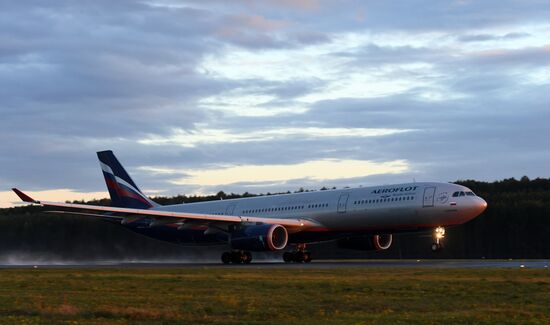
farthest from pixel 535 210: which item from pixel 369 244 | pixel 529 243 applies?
pixel 369 244

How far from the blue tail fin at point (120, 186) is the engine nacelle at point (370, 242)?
18.7m

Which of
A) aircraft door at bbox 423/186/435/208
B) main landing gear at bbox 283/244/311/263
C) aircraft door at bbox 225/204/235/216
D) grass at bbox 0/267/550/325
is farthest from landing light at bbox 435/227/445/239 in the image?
aircraft door at bbox 225/204/235/216

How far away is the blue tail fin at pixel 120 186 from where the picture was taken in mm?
66875

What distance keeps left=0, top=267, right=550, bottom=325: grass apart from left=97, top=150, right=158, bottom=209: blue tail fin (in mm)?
31659

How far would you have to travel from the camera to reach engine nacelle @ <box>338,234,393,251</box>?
53.4 m

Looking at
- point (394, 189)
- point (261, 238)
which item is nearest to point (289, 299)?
point (261, 238)

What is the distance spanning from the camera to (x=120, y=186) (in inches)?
2643

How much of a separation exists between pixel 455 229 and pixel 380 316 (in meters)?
59.1

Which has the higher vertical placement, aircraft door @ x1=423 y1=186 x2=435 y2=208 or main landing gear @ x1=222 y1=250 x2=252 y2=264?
aircraft door @ x1=423 y1=186 x2=435 y2=208

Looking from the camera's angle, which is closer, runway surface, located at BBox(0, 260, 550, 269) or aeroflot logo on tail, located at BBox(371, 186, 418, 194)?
runway surface, located at BBox(0, 260, 550, 269)

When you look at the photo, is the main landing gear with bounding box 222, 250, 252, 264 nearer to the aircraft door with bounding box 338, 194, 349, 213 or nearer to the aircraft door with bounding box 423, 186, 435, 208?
the aircraft door with bounding box 338, 194, 349, 213

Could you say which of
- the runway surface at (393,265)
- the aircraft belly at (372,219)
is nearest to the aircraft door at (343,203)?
the aircraft belly at (372,219)

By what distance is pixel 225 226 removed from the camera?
175 feet

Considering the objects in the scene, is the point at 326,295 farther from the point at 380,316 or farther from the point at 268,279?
the point at 268,279
